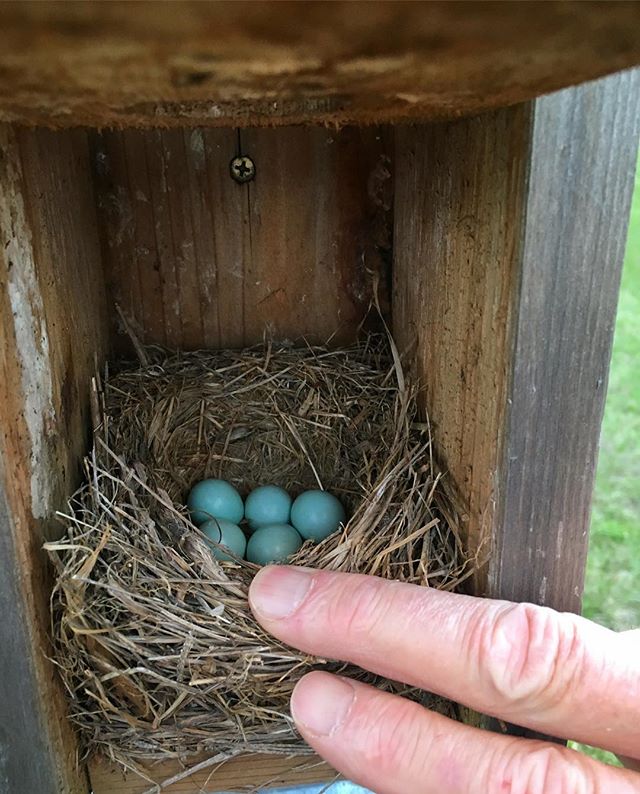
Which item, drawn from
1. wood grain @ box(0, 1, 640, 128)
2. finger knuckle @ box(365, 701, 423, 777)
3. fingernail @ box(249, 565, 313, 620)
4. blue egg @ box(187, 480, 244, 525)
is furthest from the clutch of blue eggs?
wood grain @ box(0, 1, 640, 128)

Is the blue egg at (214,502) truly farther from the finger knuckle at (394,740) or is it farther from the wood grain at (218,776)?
the finger knuckle at (394,740)

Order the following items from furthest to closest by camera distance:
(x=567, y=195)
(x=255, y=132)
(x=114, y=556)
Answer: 1. (x=255, y=132)
2. (x=114, y=556)
3. (x=567, y=195)

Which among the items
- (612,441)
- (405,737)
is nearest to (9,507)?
(405,737)

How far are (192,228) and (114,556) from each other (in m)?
0.46

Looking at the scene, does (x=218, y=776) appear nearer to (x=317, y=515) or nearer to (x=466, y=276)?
(x=317, y=515)

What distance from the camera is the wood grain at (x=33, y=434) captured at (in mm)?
633

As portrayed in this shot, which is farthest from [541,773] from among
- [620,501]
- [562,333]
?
[620,501]

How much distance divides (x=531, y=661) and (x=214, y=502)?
524 mm

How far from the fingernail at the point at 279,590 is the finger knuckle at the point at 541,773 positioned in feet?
0.74

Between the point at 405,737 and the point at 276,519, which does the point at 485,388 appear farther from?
the point at 276,519

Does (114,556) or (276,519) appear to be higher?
(114,556)

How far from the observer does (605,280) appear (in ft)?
1.94

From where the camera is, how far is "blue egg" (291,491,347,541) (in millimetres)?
1018

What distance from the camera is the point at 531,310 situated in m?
0.59
